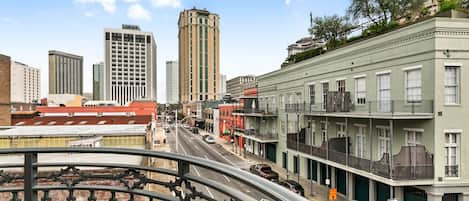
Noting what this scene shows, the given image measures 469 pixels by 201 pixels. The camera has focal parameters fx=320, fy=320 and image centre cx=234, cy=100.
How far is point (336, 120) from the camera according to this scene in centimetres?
1853

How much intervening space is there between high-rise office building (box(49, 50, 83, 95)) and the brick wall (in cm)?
11329

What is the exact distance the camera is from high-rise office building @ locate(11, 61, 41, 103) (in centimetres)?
10638

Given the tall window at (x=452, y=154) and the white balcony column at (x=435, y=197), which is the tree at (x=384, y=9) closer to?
the tall window at (x=452, y=154)

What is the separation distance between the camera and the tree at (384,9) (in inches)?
772

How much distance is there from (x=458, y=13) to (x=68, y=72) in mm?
156422

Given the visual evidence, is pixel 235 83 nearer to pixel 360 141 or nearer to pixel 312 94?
pixel 312 94

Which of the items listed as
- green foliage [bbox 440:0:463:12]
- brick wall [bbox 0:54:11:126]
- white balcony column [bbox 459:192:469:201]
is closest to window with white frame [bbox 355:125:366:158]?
white balcony column [bbox 459:192:469:201]

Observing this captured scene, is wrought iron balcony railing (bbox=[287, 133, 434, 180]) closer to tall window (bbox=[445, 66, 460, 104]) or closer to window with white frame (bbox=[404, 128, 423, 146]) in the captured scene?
window with white frame (bbox=[404, 128, 423, 146])

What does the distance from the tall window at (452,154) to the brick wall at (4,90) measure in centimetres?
4062

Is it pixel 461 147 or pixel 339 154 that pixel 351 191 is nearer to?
pixel 339 154

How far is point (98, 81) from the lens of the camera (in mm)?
142750

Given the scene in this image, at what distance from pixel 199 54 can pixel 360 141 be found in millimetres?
104530

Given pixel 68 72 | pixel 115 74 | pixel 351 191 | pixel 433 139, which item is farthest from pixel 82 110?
pixel 68 72

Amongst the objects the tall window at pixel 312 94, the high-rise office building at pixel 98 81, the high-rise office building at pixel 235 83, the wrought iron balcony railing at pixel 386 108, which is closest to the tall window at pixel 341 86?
the wrought iron balcony railing at pixel 386 108
